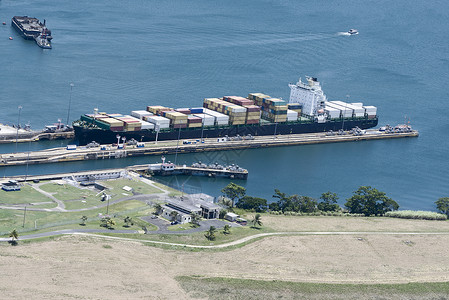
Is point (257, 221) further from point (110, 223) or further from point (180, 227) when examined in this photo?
point (110, 223)

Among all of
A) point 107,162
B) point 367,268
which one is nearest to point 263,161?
point 107,162

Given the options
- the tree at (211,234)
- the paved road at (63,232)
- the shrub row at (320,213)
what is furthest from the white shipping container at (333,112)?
the paved road at (63,232)

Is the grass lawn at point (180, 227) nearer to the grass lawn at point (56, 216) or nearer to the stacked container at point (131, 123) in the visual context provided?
the grass lawn at point (56, 216)

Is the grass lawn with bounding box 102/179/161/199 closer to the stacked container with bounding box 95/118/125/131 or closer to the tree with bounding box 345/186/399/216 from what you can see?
the stacked container with bounding box 95/118/125/131

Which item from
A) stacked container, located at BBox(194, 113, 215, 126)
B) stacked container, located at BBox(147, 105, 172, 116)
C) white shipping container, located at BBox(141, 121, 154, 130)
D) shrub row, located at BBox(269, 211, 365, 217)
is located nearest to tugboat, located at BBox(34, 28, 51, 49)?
stacked container, located at BBox(147, 105, 172, 116)

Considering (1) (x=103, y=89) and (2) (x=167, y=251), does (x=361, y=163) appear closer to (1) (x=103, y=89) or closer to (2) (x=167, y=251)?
(1) (x=103, y=89)
